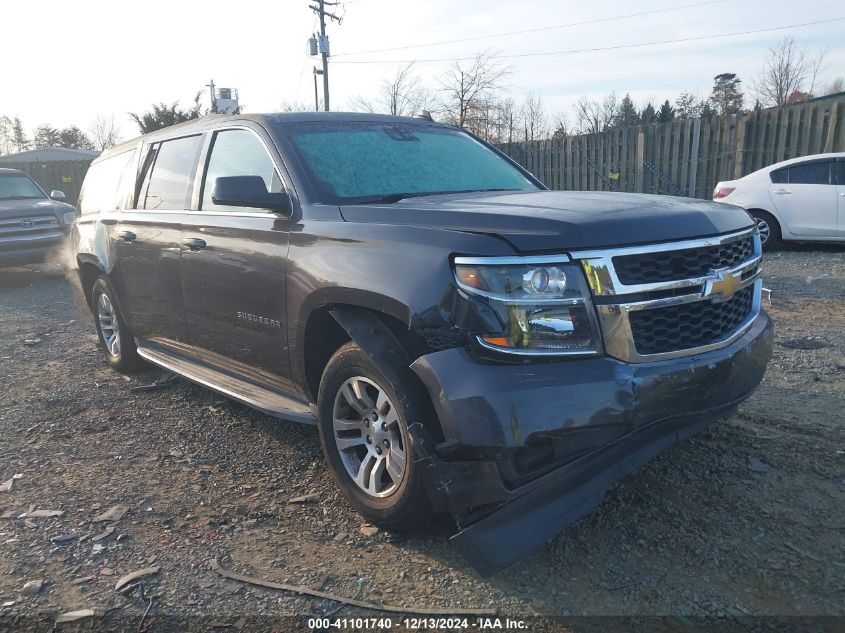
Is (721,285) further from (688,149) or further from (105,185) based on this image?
(688,149)

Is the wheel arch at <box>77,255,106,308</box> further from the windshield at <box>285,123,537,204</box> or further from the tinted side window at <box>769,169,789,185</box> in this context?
the tinted side window at <box>769,169,789,185</box>

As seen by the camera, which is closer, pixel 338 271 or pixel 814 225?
pixel 338 271

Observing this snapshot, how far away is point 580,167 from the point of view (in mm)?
16031

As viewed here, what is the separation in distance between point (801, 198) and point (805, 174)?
0.42 meters

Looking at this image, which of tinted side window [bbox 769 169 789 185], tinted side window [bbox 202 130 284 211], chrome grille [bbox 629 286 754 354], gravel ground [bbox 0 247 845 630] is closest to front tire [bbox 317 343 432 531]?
gravel ground [bbox 0 247 845 630]

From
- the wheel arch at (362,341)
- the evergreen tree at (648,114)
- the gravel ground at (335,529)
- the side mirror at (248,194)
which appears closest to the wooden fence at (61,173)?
the gravel ground at (335,529)

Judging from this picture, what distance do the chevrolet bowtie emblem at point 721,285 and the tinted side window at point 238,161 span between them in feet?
7.12

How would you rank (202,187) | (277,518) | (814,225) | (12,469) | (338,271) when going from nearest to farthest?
(338,271) → (277,518) → (12,469) → (202,187) → (814,225)

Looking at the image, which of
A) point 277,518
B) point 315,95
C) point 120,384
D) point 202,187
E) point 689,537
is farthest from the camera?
point 315,95

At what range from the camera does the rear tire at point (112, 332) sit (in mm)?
5570

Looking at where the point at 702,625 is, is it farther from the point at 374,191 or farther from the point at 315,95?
the point at 315,95

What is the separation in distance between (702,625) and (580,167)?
14.7 m

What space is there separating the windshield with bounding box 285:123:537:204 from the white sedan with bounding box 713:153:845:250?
731 centimetres

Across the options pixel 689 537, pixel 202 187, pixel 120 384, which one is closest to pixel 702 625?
pixel 689 537
